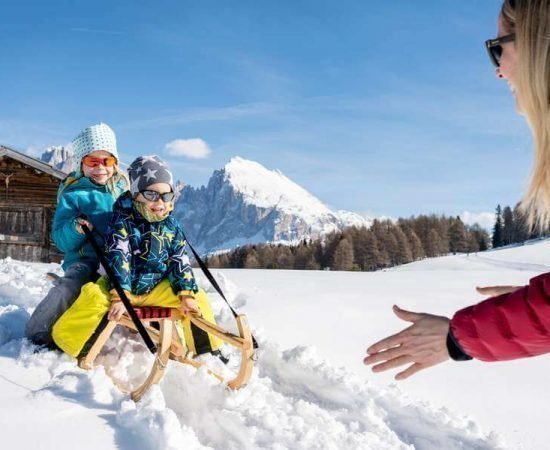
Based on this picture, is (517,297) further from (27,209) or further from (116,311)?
(27,209)

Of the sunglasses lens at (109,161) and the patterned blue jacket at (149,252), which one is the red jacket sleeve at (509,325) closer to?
the patterned blue jacket at (149,252)

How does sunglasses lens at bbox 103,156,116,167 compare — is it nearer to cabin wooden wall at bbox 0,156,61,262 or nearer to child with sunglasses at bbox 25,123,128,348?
child with sunglasses at bbox 25,123,128,348

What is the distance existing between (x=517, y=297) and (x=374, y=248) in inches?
3121

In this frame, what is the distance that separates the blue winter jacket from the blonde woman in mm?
3442

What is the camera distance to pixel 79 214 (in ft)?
15.4

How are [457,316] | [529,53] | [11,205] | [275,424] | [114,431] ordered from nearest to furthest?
1. [529,53]
2. [457,316]
3. [114,431]
4. [275,424]
5. [11,205]

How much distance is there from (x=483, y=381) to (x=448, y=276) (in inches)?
252

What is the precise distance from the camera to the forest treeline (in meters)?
79.1

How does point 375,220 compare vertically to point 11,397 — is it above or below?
above

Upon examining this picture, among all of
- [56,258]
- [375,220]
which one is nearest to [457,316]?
[56,258]

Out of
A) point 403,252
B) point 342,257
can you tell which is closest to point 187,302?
point 342,257

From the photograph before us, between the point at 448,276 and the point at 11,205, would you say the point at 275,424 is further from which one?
the point at 11,205

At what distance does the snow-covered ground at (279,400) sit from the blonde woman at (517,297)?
1696mm

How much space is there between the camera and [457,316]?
5.11ft
